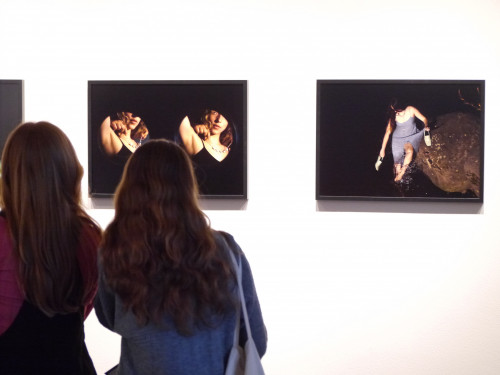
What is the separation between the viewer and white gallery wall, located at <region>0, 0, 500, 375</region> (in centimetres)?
399

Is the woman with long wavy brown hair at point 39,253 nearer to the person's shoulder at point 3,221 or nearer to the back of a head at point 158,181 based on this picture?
the person's shoulder at point 3,221

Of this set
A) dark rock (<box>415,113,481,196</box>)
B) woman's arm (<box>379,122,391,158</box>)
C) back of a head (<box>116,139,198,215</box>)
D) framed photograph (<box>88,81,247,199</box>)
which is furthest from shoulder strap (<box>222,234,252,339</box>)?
dark rock (<box>415,113,481,196</box>)

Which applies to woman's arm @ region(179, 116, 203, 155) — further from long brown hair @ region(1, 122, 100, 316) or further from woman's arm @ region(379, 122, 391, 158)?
long brown hair @ region(1, 122, 100, 316)

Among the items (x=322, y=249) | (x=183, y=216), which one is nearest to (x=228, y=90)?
(x=322, y=249)

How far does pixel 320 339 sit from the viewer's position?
4.11m

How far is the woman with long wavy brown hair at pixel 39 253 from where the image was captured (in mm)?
2170

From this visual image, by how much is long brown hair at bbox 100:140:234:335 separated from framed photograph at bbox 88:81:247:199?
1848 millimetres

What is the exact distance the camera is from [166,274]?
217cm

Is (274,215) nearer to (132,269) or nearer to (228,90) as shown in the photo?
(228,90)

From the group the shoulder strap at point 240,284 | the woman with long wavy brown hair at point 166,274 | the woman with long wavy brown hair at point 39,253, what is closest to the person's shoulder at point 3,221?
the woman with long wavy brown hair at point 39,253

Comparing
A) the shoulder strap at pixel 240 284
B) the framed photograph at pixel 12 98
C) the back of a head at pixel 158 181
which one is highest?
the framed photograph at pixel 12 98

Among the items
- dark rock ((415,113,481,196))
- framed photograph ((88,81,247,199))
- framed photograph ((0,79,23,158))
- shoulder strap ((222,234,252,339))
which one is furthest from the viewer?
framed photograph ((0,79,23,158))

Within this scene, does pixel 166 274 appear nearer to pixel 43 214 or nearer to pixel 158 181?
pixel 158 181

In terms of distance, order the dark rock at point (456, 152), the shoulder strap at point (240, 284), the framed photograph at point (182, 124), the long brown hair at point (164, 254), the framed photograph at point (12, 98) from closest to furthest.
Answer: the long brown hair at point (164, 254), the shoulder strap at point (240, 284), the dark rock at point (456, 152), the framed photograph at point (182, 124), the framed photograph at point (12, 98)
